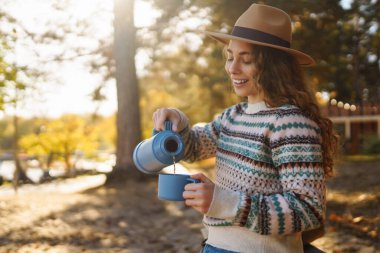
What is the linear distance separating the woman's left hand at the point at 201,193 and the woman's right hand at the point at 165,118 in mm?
508

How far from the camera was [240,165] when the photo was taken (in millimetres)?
1886

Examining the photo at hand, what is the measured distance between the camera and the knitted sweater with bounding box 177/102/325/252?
161 cm

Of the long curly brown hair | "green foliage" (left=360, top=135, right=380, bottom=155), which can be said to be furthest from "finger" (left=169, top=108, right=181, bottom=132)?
"green foliage" (left=360, top=135, right=380, bottom=155)

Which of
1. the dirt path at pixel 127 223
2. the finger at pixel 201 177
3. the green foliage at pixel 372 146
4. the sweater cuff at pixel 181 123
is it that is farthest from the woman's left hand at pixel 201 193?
the green foliage at pixel 372 146

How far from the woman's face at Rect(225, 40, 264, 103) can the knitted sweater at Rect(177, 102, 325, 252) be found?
7cm

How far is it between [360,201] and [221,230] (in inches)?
231

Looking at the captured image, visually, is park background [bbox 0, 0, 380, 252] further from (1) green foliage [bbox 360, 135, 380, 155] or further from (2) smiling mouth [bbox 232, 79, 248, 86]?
(1) green foliage [bbox 360, 135, 380, 155]

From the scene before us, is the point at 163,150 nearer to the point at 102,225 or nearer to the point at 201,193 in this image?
the point at 201,193

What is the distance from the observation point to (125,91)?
995 centimetres

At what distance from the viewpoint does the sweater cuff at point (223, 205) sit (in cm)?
161

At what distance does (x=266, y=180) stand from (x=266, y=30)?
1.98 ft

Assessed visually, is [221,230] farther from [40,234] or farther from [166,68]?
[166,68]

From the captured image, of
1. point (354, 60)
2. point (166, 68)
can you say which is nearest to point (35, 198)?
point (354, 60)

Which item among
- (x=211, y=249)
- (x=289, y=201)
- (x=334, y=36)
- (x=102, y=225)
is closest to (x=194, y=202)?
(x=289, y=201)
